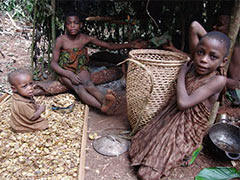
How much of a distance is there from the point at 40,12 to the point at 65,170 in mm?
2794

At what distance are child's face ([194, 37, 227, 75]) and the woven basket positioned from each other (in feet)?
0.92

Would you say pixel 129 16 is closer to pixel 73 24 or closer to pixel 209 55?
pixel 73 24

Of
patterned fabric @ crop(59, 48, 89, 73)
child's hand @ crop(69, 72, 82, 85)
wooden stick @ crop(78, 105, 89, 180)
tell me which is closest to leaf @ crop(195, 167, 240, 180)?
wooden stick @ crop(78, 105, 89, 180)

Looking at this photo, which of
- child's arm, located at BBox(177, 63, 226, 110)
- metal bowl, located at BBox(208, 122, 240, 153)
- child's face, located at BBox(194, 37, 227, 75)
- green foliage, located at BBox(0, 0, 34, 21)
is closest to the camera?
child's face, located at BBox(194, 37, 227, 75)

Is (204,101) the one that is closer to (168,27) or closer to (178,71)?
(178,71)

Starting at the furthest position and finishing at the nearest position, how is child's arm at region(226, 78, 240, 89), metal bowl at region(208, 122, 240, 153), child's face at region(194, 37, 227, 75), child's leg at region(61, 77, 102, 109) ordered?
child's leg at region(61, 77, 102, 109) < child's arm at region(226, 78, 240, 89) < metal bowl at region(208, 122, 240, 153) < child's face at region(194, 37, 227, 75)

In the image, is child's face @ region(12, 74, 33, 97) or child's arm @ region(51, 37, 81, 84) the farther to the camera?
child's arm @ region(51, 37, 81, 84)

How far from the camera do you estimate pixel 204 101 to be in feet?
6.51

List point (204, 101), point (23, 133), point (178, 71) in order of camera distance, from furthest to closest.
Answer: point (23, 133) < point (178, 71) < point (204, 101)

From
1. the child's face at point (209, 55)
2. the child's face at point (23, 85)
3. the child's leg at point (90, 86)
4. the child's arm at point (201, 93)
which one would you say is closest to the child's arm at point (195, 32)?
the child's face at point (209, 55)

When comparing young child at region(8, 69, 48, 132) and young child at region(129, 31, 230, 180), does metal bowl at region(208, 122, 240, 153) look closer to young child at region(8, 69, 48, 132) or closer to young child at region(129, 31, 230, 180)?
young child at region(129, 31, 230, 180)

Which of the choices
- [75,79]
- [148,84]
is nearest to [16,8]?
[75,79]

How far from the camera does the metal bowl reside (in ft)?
7.54

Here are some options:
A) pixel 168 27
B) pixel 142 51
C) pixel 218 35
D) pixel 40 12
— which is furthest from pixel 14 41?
pixel 218 35
